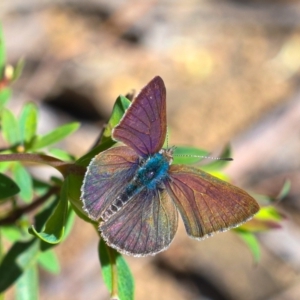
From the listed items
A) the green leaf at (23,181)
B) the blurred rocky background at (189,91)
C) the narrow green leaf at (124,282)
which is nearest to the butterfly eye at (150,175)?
the narrow green leaf at (124,282)

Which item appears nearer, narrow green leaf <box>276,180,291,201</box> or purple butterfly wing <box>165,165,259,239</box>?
purple butterfly wing <box>165,165,259,239</box>

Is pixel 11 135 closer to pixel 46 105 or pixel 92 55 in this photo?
pixel 46 105

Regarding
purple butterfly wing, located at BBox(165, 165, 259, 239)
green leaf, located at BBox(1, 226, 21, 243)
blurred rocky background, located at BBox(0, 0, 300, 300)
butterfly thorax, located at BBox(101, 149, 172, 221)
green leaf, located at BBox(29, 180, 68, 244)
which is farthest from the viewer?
blurred rocky background, located at BBox(0, 0, 300, 300)

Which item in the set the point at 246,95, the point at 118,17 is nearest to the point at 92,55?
the point at 118,17

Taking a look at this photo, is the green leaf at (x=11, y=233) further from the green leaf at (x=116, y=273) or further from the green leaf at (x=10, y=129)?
the green leaf at (x=116, y=273)

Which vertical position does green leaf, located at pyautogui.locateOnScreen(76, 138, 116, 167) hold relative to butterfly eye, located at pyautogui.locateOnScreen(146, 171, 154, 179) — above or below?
above

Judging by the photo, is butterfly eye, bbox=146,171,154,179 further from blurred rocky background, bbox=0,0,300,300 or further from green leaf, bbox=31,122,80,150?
blurred rocky background, bbox=0,0,300,300

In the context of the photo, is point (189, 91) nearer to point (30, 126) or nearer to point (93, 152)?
point (30, 126)

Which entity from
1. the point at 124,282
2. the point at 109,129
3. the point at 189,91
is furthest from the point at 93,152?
the point at 189,91

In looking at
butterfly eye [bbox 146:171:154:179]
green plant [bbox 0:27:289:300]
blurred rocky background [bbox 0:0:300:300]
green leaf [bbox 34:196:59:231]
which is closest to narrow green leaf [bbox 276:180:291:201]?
green plant [bbox 0:27:289:300]
